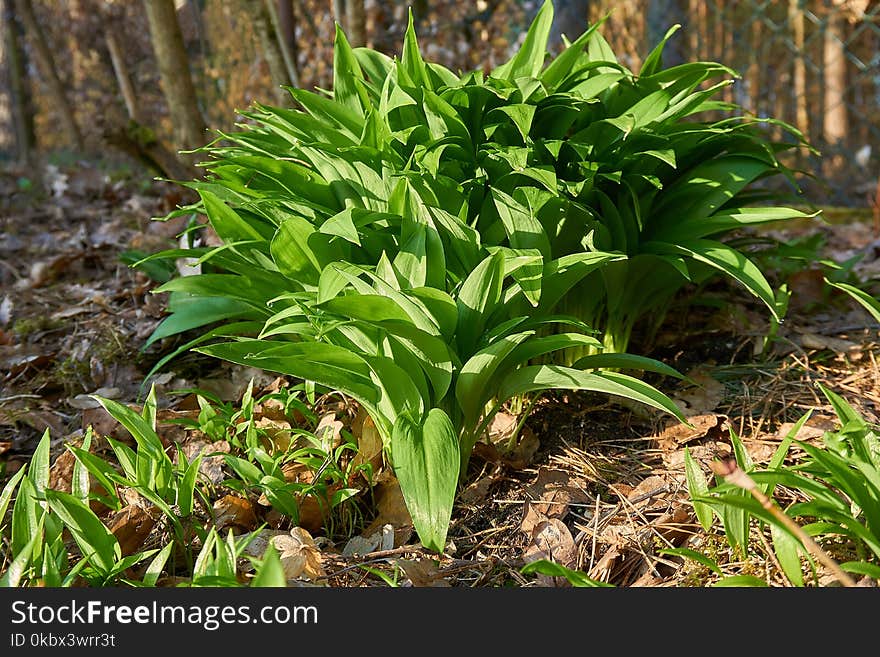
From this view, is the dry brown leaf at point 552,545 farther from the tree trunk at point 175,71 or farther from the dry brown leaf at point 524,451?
the tree trunk at point 175,71

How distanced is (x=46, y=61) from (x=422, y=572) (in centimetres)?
727

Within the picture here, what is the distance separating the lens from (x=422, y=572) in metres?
1.40

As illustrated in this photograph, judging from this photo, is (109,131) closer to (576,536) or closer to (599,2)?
(576,536)

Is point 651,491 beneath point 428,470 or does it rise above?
beneath

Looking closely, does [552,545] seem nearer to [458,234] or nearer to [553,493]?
[553,493]

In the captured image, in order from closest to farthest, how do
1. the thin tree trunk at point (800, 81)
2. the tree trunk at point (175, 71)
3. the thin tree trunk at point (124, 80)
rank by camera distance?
the tree trunk at point (175, 71)
the thin tree trunk at point (800, 81)
the thin tree trunk at point (124, 80)

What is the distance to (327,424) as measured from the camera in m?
1.86

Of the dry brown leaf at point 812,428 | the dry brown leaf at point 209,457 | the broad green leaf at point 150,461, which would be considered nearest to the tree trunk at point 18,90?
the dry brown leaf at point 209,457

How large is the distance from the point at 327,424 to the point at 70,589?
732 mm

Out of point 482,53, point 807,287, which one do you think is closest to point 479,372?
point 807,287

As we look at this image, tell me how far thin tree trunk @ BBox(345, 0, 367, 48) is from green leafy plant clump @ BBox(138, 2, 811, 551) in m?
1.29

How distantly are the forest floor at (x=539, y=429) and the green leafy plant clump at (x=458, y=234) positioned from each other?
14cm

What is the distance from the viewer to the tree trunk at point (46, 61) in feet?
21.4

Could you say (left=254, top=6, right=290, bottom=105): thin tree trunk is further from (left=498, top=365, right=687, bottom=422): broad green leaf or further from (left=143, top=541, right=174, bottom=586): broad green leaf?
(left=143, top=541, right=174, bottom=586): broad green leaf
